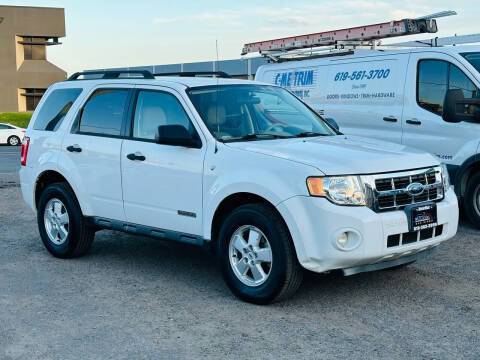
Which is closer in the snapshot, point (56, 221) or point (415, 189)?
point (415, 189)

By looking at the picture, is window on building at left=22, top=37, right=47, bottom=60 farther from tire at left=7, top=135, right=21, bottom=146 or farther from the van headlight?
the van headlight

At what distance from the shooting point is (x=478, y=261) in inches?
279

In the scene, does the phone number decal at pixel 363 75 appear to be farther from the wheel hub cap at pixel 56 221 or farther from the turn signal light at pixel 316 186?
the turn signal light at pixel 316 186

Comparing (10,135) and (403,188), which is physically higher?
(403,188)

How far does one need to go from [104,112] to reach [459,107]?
13.8ft

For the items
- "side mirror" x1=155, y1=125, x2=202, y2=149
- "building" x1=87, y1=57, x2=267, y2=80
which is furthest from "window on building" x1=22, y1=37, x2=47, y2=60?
"side mirror" x1=155, y1=125, x2=202, y2=149

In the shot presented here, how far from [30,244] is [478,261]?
484 centimetres

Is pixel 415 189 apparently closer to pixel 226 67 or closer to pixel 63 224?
pixel 63 224

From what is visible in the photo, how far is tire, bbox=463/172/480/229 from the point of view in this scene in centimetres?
863

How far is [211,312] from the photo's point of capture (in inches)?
215

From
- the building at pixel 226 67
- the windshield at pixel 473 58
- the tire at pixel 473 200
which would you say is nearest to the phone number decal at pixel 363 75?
the windshield at pixel 473 58

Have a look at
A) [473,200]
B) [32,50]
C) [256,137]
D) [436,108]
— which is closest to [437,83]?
[436,108]

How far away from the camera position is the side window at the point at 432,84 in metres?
8.93

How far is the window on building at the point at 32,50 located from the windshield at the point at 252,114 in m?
53.3
